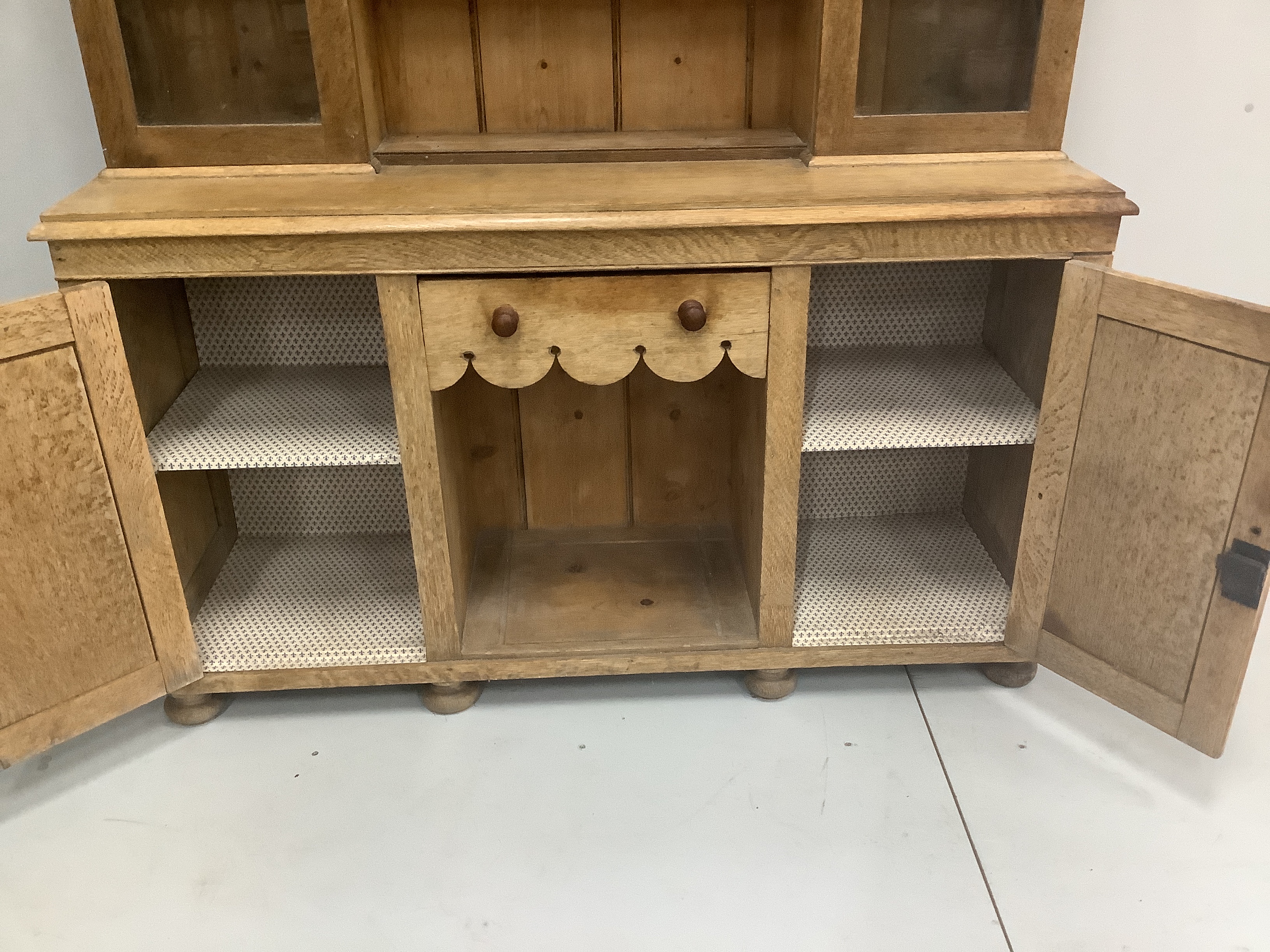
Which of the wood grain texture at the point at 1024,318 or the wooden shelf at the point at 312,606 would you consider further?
the wooden shelf at the point at 312,606

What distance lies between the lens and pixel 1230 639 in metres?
1.45

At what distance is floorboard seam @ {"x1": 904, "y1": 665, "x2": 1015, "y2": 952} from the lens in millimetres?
1395

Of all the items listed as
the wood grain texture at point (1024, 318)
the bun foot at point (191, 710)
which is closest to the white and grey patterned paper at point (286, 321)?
the bun foot at point (191, 710)

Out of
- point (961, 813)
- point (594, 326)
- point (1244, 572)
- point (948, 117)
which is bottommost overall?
point (961, 813)

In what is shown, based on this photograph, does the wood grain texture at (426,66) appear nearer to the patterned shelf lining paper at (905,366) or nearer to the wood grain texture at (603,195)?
the wood grain texture at (603,195)

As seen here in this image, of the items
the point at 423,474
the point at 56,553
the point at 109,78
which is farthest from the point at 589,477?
the point at 109,78

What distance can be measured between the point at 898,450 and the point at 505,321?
989 millimetres

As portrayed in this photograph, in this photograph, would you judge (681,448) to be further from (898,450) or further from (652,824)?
(652,824)

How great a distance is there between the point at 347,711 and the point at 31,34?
53.0 inches

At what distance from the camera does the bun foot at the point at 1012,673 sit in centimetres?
182

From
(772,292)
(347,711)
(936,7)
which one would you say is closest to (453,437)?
(347,711)

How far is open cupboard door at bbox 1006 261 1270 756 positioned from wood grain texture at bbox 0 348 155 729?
57.0 inches

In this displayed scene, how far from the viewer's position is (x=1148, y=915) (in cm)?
140

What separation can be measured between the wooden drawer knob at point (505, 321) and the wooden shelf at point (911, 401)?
0.50 m
